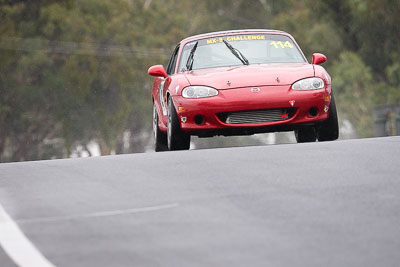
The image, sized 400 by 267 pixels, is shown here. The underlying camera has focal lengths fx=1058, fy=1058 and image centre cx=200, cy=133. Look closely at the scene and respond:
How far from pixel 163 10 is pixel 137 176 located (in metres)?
50.8

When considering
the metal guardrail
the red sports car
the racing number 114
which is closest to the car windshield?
the racing number 114

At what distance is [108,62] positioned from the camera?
2132 inches

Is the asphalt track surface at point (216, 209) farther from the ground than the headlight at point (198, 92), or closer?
farther from the ground

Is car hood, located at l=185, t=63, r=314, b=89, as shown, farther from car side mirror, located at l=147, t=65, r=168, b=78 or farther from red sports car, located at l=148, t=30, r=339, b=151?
car side mirror, located at l=147, t=65, r=168, b=78

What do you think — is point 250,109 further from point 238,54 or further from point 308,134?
point 308,134

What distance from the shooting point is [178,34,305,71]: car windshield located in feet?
42.9

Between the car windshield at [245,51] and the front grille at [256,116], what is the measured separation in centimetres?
110

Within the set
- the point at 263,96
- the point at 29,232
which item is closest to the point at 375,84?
the point at 263,96

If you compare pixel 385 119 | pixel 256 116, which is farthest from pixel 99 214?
pixel 385 119

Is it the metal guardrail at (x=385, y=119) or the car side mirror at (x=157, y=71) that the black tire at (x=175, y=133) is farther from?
the metal guardrail at (x=385, y=119)

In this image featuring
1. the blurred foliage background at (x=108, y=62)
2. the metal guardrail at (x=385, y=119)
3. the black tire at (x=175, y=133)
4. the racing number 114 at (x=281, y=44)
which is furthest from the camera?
the blurred foliage background at (x=108, y=62)

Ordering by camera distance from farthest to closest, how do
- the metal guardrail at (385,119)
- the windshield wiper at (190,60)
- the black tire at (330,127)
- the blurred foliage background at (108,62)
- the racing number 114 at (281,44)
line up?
the blurred foliage background at (108,62), the metal guardrail at (385,119), the racing number 114 at (281,44), the windshield wiper at (190,60), the black tire at (330,127)

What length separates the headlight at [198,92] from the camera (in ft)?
39.3

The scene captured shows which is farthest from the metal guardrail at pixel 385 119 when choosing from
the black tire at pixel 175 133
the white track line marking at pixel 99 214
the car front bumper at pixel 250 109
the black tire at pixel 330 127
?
the white track line marking at pixel 99 214
